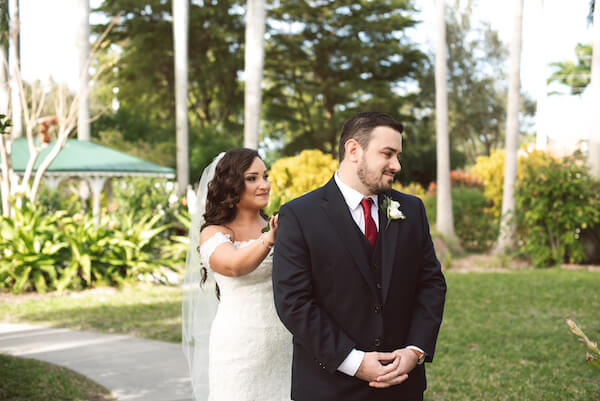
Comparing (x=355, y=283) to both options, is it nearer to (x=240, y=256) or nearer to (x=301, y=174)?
(x=240, y=256)

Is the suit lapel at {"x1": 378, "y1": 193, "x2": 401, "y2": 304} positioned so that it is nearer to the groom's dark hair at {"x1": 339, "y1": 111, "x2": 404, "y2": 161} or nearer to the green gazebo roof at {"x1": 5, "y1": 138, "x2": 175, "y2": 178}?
the groom's dark hair at {"x1": 339, "y1": 111, "x2": 404, "y2": 161}

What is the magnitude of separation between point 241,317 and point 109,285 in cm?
826

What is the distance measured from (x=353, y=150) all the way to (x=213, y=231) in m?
1.17

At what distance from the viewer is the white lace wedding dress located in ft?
10.9

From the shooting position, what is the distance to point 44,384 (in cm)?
530

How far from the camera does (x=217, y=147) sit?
84.8 feet

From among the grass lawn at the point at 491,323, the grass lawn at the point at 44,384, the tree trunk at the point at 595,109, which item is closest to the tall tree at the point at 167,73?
the tree trunk at the point at 595,109

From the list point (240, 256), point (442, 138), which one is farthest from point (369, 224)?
point (442, 138)

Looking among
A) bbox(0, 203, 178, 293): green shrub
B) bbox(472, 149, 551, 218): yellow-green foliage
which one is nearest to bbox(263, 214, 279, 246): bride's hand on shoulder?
bbox(0, 203, 178, 293): green shrub

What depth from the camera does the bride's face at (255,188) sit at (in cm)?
338

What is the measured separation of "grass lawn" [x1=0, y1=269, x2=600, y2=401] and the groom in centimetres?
282

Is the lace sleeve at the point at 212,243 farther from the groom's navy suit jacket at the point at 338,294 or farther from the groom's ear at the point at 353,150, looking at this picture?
the groom's ear at the point at 353,150

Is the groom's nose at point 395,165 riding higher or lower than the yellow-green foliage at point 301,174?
higher

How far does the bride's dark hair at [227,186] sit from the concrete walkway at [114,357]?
2300mm
